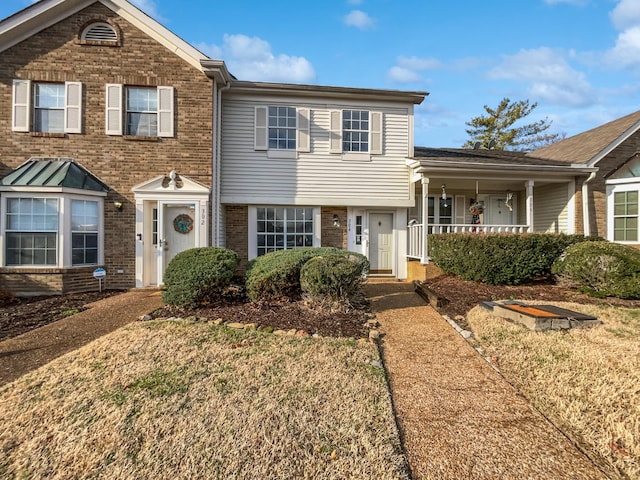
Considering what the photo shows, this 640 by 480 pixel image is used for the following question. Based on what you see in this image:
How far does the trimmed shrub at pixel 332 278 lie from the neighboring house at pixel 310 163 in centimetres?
404

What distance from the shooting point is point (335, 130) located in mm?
10008

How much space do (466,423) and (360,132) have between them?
8.82 meters

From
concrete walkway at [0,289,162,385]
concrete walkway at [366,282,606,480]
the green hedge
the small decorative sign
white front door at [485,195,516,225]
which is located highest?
white front door at [485,195,516,225]

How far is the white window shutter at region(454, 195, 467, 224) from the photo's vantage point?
12344mm

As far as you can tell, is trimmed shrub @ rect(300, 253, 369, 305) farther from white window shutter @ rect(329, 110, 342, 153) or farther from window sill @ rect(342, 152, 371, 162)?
white window shutter @ rect(329, 110, 342, 153)

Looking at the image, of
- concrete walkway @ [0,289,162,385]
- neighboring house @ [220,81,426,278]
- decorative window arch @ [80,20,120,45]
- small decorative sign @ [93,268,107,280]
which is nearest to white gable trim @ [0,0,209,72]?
decorative window arch @ [80,20,120,45]

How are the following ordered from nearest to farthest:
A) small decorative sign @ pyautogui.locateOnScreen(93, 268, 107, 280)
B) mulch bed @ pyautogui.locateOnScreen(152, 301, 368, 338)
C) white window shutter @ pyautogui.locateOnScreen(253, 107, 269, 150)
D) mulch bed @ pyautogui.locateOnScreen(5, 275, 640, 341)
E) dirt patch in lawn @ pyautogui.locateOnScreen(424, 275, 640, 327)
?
mulch bed @ pyautogui.locateOnScreen(152, 301, 368, 338) → mulch bed @ pyautogui.locateOnScreen(5, 275, 640, 341) → dirt patch in lawn @ pyautogui.locateOnScreen(424, 275, 640, 327) → small decorative sign @ pyautogui.locateOnScreen(93, 268, 107, 280) → white window shutter @ pyautogui.locateOnScreen(253, 107, 269, 150)

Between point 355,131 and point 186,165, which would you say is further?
point 355,131

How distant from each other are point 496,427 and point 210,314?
4617mm

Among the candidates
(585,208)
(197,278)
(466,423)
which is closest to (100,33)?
(197,278)

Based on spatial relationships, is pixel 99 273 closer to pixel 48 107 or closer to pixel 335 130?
pixel 48 107

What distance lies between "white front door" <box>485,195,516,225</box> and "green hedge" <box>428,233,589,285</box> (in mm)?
4145

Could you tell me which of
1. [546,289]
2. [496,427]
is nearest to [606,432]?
[496,427]

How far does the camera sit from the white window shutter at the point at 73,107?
8.41 meters
